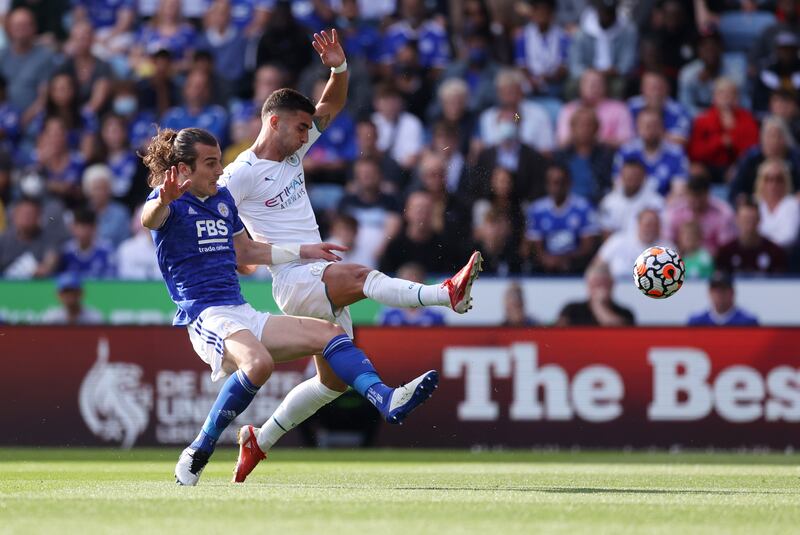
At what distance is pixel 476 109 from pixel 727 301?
446cm

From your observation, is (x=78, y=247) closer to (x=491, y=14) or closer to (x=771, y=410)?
(x=491, y=14)

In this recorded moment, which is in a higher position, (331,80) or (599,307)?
(331,80)

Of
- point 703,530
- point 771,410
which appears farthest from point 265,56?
point 703,530

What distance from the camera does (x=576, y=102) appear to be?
59.9 feet

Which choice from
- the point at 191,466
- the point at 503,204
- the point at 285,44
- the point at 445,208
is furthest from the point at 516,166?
the point at 191,466

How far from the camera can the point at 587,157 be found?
17.5 meters

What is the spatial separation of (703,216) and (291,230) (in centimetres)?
808

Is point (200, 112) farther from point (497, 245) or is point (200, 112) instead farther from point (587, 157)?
point (587, 157)

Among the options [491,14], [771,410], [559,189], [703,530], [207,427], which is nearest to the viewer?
[703,530]

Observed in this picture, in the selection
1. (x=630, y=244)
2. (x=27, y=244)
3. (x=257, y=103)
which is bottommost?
(x=630, y=244)

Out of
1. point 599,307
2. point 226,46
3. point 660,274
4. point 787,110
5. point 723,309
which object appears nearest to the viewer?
point 660,274

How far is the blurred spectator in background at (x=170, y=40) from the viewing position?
19625mm

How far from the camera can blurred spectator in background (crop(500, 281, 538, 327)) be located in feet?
50.8

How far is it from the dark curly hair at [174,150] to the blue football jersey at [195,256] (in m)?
0.21
